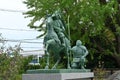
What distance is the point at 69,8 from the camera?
22969 mm

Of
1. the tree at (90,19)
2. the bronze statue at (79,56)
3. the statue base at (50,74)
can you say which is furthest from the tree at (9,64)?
the tree at (90,19)

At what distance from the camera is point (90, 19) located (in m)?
22.8

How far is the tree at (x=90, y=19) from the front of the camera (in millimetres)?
22406

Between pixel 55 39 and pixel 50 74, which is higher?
pixel 55 39

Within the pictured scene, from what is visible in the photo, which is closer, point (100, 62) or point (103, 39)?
point (103, 39)

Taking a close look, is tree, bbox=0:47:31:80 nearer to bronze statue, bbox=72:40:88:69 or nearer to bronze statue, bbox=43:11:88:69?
bronze statue, bbox=72:40:88:69

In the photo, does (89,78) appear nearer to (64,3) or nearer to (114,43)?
(64,3)

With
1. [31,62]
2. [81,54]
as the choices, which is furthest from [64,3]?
[81,54]

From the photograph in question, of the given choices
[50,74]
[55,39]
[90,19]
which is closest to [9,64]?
[55,39]

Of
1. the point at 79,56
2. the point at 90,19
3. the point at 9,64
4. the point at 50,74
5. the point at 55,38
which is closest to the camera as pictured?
the point at 50,74

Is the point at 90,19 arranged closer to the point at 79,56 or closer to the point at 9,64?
the point at 9,64

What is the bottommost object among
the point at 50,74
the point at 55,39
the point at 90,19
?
the point at 50,74

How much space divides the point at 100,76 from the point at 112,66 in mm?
8009

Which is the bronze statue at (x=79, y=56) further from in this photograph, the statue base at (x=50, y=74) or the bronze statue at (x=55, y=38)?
the statue base at (x=50, y=74)
